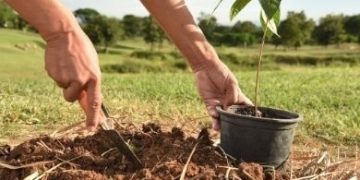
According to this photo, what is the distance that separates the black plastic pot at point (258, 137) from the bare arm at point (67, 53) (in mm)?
476

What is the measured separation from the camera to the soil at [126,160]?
2001mm

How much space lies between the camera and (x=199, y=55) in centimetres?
258

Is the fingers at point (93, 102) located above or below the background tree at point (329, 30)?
above

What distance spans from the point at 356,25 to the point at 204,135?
213 ft

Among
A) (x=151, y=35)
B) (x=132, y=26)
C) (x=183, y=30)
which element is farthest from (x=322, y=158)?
(x=132, y=26)

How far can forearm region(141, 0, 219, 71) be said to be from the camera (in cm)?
253

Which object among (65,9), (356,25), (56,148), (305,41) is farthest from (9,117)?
(356,25)

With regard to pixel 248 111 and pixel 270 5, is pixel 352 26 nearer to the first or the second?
pixel 248 111

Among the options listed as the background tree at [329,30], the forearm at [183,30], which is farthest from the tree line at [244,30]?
the forearm at [183,30]

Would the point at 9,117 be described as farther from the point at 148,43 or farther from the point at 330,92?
the point at 148,43

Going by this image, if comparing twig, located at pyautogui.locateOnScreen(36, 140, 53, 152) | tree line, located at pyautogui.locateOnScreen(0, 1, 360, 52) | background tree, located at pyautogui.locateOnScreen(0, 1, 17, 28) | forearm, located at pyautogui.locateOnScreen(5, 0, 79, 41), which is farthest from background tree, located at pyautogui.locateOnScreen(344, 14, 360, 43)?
forearm, located at pyautogui.locateOnScreen(5, 0, 79, 41)

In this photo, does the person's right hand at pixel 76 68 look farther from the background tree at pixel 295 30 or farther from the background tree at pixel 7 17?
the background tree at pixel 295 30

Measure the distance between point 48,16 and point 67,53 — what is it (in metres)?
0.18

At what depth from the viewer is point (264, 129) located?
2098mm
